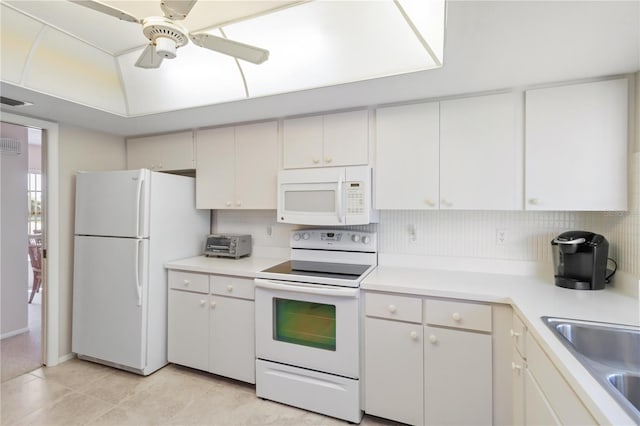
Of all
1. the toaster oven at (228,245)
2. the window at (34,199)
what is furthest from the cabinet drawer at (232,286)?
the window at (34,199)

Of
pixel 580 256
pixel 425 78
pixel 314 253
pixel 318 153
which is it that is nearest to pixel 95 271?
pixel 314 253

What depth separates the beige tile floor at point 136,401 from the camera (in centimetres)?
197

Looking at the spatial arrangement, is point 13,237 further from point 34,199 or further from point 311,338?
point 311,338

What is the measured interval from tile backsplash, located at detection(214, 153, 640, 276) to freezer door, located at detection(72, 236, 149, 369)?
6.20ft

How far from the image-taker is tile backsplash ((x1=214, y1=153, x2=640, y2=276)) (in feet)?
5.49

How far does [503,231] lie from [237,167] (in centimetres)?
219

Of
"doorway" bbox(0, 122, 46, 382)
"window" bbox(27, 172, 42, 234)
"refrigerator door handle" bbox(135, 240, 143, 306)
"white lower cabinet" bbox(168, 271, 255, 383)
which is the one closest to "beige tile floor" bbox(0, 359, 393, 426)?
"white lower cabinet" bbox(168, 271, 255, 383)

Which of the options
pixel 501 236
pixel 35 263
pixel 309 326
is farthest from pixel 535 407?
pixel 35 263

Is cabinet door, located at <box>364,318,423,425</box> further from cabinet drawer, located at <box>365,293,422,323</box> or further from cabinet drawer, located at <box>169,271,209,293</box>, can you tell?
cabinet drawer, located at <box>169,271,209,293</box>

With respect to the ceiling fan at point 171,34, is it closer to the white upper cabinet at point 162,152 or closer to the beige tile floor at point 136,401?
the white upper cabinet at point 162,152

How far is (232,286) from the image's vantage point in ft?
7.62

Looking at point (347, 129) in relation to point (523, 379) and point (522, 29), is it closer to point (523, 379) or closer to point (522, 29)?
point (522, 29)

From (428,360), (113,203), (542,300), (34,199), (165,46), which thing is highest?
(165,46)

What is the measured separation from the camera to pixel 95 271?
8.52 feet
